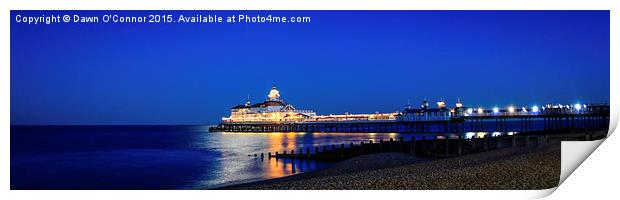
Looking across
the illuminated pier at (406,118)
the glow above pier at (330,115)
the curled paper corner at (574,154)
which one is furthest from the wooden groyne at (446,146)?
the glow above pier at (330,115)

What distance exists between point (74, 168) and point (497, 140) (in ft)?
42.0

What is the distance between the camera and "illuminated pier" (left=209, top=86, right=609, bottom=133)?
35438 mm

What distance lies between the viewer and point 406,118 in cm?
5662

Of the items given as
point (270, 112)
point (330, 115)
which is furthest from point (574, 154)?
point (270, 112)

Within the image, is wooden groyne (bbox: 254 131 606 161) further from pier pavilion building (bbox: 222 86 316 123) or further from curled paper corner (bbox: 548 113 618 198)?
pier pavilion building (bbox: 222 86 316 123)

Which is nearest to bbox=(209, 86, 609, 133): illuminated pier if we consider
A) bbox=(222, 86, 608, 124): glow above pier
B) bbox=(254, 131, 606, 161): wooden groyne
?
bbox=(222, 86, 608, 124): glow above pier

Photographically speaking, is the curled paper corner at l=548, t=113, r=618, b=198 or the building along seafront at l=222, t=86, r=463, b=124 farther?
the building along seafront at l=222, t=86, r=463, b=124

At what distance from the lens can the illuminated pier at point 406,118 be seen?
116 feet

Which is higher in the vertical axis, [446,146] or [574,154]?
[574,154]

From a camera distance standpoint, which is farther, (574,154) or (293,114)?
(293,114)

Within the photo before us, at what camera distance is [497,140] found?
14312 millimetres

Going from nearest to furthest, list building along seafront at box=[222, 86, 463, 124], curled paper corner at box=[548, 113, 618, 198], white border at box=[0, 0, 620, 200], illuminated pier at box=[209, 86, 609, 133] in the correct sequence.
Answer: curled paper corner at box=[548, 113, 618, 198]
white border at box=[0, 0, 620, 200]
illuminated pier at box=[209, 86, 609, 133]
building along seafront at box=[222, 86, 463, 124]
